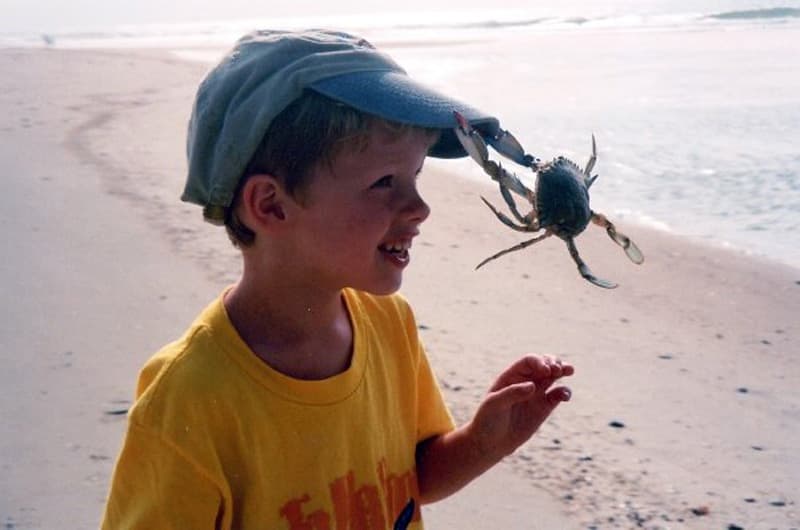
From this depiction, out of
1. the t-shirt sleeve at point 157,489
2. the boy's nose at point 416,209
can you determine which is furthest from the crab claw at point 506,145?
the t-shirt sleeve at point 157,489

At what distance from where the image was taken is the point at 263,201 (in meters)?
1.68

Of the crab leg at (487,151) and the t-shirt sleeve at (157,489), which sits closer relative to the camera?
the t-shirt sleeve at (157,489)

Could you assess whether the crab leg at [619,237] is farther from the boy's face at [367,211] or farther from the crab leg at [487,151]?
the boy's face at [367,211]

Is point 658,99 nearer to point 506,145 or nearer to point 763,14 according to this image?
point 506,145

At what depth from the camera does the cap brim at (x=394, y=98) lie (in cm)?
158

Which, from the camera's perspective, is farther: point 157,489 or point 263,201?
point 263,201

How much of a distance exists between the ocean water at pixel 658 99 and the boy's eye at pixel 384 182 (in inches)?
175

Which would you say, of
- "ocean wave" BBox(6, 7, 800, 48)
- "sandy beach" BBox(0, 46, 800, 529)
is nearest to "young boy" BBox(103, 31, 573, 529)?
"sandy beach" BBox(0, 46, 800, 529)

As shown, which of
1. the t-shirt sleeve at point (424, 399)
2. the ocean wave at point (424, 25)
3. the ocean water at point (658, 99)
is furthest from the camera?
the ocean wave at point (424, 25)

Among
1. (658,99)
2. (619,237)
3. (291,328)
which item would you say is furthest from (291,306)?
(658,99)

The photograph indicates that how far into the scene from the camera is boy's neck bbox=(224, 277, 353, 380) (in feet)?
5.57

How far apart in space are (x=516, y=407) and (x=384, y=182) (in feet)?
1.66

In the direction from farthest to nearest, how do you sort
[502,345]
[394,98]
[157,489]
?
[502,345], [394,98], [157,489]

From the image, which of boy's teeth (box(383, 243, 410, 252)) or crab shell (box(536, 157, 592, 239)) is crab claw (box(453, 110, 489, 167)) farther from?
crab shell (box(536, 157, 592, 239))
